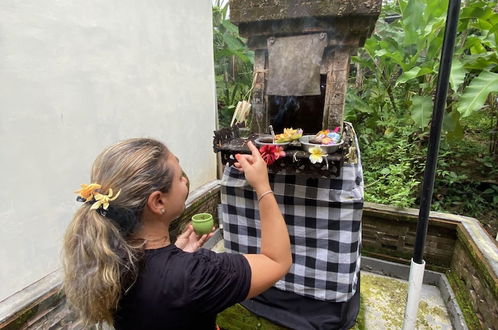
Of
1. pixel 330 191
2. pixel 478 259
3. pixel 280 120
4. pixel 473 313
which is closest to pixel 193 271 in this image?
pixel 330 191

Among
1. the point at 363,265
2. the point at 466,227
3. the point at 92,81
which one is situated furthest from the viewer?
the point at 363,265

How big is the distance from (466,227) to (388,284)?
0.93m

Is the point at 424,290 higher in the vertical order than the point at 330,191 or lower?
lower

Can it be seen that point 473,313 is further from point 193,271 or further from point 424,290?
point 193,271

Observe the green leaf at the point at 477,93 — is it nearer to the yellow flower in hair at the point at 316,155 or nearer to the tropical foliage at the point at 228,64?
the yellow flower in hair at the point at 316,155

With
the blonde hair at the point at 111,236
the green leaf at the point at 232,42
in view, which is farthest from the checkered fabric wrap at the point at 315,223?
the green leaf at the point at 232,42

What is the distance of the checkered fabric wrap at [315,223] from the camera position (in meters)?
1.65

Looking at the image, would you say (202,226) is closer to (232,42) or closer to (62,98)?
(62,98)

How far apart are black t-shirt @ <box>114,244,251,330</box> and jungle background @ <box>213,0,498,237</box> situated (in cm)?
248

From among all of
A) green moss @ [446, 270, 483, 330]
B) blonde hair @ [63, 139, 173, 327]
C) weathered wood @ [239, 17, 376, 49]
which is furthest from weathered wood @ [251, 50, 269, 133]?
green moss @ [446, 270, 483, 330]

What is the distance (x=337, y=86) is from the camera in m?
1.92

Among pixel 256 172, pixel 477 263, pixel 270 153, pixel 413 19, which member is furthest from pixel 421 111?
pixel 256 172

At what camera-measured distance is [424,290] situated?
2732 mm

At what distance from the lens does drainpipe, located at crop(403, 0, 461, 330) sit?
133 centimetres
